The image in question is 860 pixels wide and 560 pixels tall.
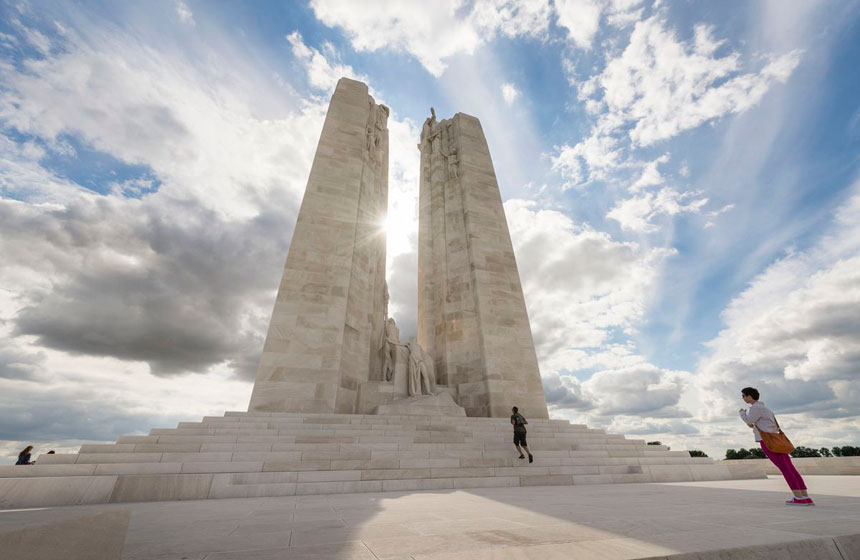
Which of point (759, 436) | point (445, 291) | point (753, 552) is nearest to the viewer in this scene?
point (753, 552)

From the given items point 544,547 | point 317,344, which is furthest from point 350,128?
point 544,547

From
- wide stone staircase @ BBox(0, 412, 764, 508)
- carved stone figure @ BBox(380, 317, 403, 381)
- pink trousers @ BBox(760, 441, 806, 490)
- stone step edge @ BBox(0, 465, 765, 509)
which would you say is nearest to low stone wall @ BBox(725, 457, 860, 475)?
wide stone staircase @ BBox(0, 412, 764, 508)

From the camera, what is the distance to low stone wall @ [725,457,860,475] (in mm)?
10117

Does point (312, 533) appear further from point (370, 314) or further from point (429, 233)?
point (429, 233)

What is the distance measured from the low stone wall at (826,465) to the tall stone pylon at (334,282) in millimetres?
12708

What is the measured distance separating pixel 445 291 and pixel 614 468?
37.7 feet

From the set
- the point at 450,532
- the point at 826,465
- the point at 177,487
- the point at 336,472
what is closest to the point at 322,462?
the point at 336,472

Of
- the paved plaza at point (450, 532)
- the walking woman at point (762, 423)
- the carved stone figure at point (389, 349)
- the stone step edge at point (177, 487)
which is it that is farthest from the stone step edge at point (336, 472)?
the carved stone figure at point (389, 349)

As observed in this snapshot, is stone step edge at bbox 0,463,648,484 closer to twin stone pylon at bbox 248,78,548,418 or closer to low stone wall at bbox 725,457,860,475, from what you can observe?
twin stone pylon at bbox 248,78,548,418

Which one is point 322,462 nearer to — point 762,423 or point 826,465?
point 762,423

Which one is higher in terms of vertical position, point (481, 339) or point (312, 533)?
point (481, 339)

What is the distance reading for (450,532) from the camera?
2936 millimetres

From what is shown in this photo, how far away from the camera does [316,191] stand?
1684 cm

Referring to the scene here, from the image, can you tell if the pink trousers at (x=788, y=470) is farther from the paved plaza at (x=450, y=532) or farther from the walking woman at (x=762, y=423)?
the paved plaza at (x=450, y=532)
